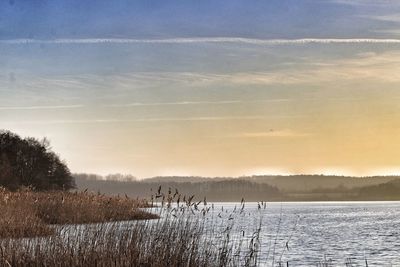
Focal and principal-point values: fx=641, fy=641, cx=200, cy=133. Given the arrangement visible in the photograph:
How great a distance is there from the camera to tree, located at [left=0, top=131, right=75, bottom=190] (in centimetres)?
6159

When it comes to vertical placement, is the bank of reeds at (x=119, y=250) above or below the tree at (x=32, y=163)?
below

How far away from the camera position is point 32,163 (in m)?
65.8

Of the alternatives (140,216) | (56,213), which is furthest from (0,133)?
(56,213)

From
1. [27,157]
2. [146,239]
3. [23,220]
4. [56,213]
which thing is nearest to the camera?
[146,239]

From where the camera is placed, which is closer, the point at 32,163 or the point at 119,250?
the point at 119,250

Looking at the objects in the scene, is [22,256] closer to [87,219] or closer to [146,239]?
[146,239]

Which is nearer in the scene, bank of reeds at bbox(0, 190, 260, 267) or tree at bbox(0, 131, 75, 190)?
bank of reeds at bbox(0, 190, 260, 267)

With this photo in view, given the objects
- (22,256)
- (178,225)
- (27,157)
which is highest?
(27,157)

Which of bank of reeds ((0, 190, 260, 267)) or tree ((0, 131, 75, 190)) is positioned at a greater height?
tree ((0, 131, 75, 190))

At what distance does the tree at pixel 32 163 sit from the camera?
61.6m

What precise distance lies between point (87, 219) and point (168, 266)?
15.4 metres

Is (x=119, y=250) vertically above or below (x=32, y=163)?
below

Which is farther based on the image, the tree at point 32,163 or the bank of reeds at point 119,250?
the tree at point 32,163

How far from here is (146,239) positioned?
40.7 ft
